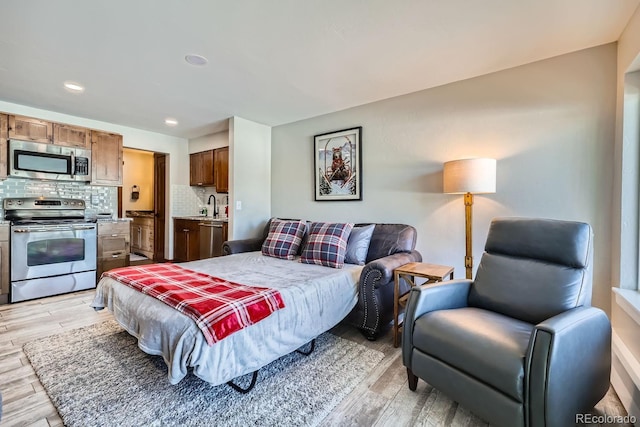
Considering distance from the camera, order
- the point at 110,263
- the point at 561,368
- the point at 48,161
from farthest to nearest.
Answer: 1. the point at 110,263
2. the point at 48,161
3. the point at 561,368

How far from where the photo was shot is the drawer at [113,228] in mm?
3978

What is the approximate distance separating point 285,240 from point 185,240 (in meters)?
2.62

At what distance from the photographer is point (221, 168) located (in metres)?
4.79

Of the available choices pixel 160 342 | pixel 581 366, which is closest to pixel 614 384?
pixel 581 366

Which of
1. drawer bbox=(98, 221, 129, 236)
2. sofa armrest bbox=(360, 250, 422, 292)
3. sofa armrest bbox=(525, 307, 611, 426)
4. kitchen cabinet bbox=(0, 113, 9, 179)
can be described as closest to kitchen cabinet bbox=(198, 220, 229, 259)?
drawer bbox=(98, 221, 129, 236)

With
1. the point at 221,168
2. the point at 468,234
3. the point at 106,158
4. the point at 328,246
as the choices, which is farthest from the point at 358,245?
the point at 106,158

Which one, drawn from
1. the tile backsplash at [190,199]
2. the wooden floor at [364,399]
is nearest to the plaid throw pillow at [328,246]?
the wooden floor at [364,399]

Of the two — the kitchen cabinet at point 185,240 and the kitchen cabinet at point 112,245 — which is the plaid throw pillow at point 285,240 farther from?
the kitchen cabinet at point 112,245

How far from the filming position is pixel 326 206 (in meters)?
3.88

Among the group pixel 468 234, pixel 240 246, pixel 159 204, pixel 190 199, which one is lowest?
pixel 240 246

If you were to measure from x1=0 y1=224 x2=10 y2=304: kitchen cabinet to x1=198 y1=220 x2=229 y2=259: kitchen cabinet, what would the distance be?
6.97 feet

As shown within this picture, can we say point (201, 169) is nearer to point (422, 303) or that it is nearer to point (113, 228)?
point (113, 228)

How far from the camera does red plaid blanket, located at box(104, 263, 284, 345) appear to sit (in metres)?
1.53

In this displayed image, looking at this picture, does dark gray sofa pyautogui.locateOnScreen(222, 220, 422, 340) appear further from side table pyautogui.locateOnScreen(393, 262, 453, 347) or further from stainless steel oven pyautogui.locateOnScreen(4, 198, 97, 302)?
stainless steel oven pyautogui.locateOnScreen(4, 198, 97, 302)
